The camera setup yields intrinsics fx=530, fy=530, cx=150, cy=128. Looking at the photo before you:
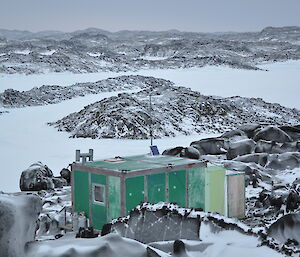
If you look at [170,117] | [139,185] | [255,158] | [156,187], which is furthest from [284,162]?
[170,117]

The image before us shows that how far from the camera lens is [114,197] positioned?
39.2 feet

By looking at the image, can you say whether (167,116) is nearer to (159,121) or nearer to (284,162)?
(159,121)

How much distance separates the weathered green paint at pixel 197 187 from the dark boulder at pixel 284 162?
269 inches

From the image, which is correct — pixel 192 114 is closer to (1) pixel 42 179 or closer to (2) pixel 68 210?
(1) pixel 42 179

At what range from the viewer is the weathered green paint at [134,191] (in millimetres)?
11883

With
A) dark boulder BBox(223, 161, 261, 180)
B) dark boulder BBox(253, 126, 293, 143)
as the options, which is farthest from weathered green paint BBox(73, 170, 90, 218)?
dark boulder BBox(253, 126, 293, 143)

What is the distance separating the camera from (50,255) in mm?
4262

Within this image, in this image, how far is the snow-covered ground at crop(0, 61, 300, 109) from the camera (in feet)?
150

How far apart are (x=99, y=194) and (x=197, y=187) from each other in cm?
250

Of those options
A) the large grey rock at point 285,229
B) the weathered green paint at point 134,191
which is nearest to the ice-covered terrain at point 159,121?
the large grey rock at point 285,229

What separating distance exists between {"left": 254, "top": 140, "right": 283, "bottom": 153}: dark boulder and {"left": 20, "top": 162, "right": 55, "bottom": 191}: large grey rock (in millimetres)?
8803

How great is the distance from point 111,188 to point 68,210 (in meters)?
3.09

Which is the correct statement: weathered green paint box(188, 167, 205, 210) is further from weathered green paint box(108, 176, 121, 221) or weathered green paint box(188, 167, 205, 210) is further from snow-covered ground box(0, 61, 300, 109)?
snow-covered ground box(0, 61, 300, 109)

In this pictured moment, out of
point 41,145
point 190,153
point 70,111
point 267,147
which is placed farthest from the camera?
point 70,111
